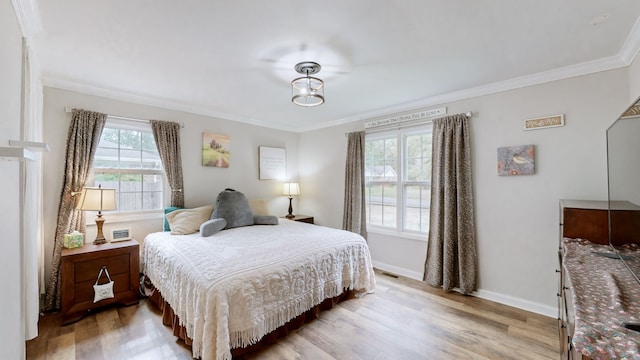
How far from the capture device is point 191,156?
369 cm

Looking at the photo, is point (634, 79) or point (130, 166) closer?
point (634, 79)

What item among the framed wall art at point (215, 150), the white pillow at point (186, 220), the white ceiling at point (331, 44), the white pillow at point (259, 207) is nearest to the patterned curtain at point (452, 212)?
the white ceiling at point (331, 44)

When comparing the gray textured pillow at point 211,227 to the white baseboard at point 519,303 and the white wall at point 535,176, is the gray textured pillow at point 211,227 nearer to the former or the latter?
the white baseboard at point 519,303

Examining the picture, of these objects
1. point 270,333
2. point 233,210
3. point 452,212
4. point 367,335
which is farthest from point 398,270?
point 233,210

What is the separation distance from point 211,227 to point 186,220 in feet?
1.28

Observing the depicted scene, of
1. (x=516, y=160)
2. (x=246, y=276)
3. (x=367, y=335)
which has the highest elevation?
(x=516, y=160)

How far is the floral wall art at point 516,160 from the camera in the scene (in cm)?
263

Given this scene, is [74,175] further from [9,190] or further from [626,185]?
[626,185]

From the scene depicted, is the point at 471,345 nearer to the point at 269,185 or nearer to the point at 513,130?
the point at 513,130

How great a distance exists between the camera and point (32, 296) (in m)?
1.80

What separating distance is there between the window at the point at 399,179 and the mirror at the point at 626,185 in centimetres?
204

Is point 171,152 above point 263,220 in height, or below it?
above

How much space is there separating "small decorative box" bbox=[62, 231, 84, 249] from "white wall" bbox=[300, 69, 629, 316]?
14.3 ft

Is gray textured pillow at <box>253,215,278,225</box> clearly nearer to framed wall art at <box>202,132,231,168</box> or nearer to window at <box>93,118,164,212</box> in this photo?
framed wall art at <box>202,132,231,168</box>
